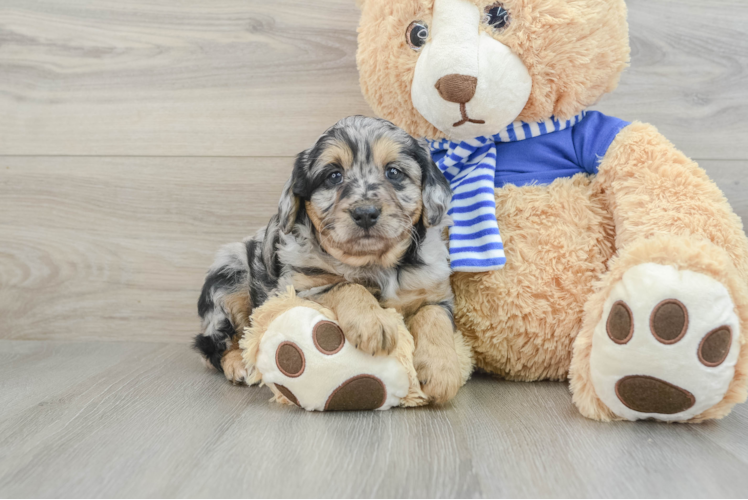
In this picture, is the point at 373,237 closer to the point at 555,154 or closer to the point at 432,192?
the point at 432,192

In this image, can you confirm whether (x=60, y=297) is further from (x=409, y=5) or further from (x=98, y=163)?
(x=409, y=5)

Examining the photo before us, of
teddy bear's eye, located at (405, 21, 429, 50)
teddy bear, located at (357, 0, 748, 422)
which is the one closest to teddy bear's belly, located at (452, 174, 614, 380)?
teddy bear, located at (357, 0, 748, 422)

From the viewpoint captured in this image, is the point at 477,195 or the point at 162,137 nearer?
the point at 477,195

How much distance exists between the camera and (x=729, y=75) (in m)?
2.34

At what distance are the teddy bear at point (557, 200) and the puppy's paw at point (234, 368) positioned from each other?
29.9 inches

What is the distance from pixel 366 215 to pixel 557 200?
65 cm

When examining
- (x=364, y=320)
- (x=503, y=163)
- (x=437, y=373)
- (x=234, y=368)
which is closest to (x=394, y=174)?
(x=503, y=163)

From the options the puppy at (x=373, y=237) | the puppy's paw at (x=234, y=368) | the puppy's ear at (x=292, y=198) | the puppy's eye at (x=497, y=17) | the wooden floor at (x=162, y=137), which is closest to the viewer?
the puppy at (x=373, y=237)

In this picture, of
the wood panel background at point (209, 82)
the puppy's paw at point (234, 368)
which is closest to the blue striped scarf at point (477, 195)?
the wood panel background at point (209, 82)

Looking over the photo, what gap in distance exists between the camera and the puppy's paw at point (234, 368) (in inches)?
78.5

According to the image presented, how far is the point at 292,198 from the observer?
1.82 metres

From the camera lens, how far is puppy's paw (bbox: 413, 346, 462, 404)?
1.56m

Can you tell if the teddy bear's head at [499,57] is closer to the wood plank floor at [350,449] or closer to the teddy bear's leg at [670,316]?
the teddy bear's leg at [670,316]

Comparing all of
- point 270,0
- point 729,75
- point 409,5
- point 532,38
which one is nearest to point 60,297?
point 270,0
